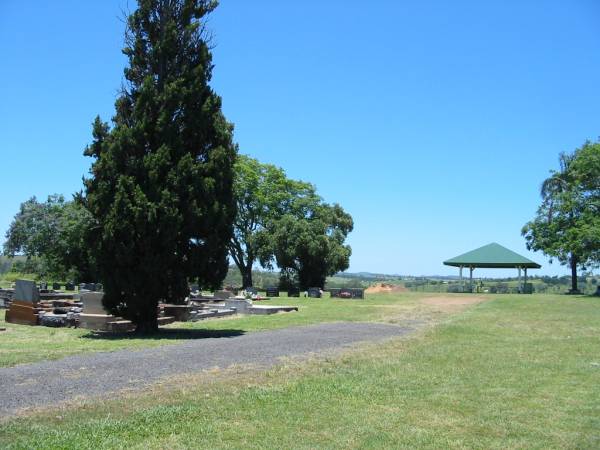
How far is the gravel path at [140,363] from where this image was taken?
7.45 meters

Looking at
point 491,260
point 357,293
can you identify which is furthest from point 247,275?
point 491,260

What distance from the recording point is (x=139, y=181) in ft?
51.9

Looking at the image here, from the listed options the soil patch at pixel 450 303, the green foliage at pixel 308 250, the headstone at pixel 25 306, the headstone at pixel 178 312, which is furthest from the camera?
the green foliage at pixel 308 250

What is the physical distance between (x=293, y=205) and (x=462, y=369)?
4554 cm

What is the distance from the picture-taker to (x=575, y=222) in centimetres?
4369

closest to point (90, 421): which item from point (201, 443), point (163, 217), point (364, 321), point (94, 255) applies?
point (201, 443)

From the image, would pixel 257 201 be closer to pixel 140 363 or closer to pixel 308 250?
pixel 308 250

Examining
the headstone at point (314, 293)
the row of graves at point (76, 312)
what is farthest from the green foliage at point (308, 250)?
the row of graves at point (76, 312)

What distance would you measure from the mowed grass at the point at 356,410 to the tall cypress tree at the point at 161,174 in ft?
21.8

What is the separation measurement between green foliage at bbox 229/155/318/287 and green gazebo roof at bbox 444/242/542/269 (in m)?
14.9

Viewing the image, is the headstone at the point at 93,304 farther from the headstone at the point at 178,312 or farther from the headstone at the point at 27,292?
the headstone at the point at 178,312

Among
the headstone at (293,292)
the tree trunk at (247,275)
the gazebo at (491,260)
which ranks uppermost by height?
the gazebo at (491,260)

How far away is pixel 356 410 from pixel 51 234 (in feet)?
141

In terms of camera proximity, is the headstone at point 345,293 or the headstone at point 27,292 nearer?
the headstone at point 27,292
